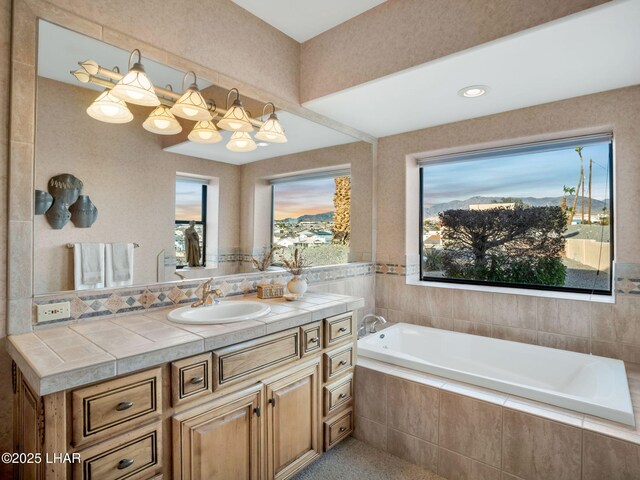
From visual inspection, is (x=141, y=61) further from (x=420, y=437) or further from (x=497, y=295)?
(x=497, y=295)

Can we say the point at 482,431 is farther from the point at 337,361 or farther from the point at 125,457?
the point at 125,457

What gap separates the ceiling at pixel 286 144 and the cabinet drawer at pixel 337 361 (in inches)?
A: 54.3

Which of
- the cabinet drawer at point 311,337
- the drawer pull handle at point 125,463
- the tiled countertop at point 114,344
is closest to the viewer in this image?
the tiled countertop at point 114,344

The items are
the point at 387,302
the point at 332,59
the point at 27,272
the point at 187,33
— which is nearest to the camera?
the point at 27,272

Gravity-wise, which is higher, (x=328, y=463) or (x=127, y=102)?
(x=127, y=102)

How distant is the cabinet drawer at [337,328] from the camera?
2118 mm

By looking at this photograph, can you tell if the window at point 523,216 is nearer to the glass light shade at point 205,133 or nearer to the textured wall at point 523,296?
the textured wall at point 523,296

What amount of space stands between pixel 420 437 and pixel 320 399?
638 mm

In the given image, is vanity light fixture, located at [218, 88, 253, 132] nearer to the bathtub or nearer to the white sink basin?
the white sink basin

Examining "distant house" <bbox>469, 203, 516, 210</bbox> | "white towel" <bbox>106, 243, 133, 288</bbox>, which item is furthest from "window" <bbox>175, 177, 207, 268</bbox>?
"distant house" <bbox>469, 203, 516, 210</bbox>

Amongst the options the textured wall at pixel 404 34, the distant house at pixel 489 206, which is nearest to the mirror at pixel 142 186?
the textured wall at pixel 404 34

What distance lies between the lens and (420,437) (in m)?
2.10

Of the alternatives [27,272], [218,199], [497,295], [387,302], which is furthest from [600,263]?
[27,272]

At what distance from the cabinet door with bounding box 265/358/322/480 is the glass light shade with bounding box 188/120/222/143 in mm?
1402
